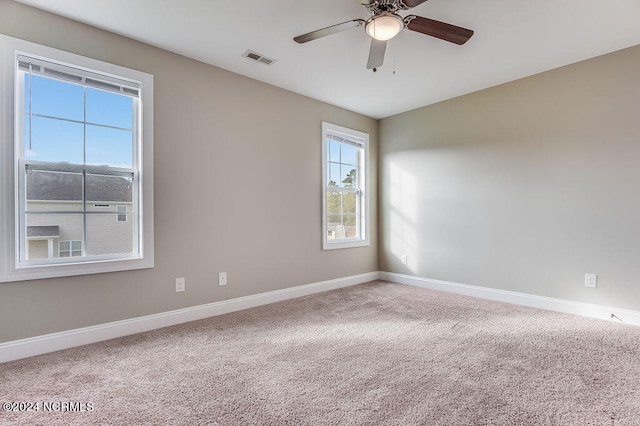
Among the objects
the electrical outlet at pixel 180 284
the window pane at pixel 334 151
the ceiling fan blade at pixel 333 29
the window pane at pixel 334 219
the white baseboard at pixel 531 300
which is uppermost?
the ceiling fan blade at pixel 333 29

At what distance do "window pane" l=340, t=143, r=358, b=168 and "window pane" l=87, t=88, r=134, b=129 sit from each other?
270 cm

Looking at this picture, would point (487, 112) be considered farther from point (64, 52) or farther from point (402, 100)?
point (64, 52)

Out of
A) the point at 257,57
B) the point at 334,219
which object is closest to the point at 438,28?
the point at 257,57

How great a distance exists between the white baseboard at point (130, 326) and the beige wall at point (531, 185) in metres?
1.99

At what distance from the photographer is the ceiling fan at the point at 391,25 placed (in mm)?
1979

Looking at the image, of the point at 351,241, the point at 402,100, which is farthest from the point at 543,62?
the point at 351,241

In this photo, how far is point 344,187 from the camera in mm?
4590

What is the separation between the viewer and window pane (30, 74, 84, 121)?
234cm

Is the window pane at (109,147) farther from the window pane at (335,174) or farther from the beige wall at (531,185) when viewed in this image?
the beige wall at (531,185)

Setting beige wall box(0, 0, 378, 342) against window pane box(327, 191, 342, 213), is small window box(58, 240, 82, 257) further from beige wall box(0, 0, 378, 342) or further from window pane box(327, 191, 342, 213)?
window pane box(327, 191, 342, 213)

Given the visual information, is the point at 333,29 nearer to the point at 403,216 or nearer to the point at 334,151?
the point at 334,151

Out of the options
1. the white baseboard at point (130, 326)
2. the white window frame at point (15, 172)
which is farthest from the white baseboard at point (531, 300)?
the white window frame at point (15, 172)

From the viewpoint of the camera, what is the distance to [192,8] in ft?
7.55

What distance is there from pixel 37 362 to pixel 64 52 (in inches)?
88.2
